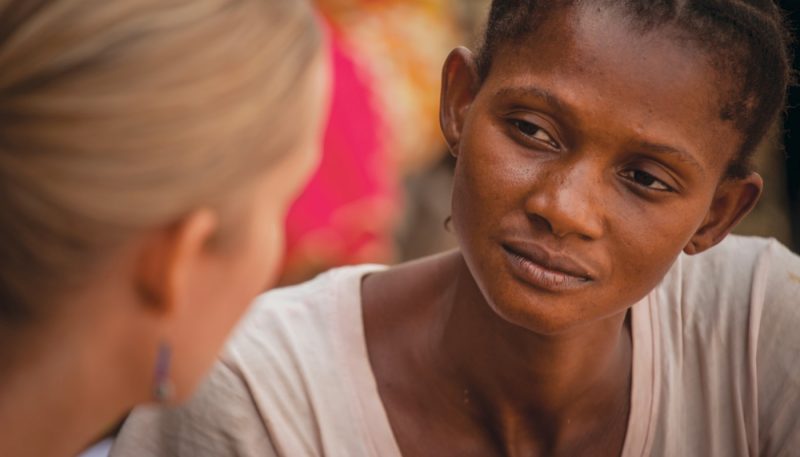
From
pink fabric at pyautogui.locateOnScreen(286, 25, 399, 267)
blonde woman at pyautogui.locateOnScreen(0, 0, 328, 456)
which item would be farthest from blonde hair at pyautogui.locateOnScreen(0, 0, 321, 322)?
pink fabric at pyautogui.locateOnScreen(286, 25, 399, 267)

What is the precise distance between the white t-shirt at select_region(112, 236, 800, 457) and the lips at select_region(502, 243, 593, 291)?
452 mm

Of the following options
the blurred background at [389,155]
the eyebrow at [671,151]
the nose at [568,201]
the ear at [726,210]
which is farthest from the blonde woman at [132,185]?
the blurred background at [389,155]

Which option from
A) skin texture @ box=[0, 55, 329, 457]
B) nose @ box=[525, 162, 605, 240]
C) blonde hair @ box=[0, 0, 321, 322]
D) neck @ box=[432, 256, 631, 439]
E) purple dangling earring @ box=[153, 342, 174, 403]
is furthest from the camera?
neck @ box=[432, 256, 631, 439]

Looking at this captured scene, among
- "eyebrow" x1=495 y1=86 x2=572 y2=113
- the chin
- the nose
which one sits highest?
"eyebrow" x1=495 y1=86 x2=572 y2=113

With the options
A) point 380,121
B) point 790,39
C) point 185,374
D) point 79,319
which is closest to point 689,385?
point 790,39

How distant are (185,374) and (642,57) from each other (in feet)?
2.88

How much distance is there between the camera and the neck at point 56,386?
54.6 inches

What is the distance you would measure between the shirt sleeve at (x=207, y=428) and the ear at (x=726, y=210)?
87 cm

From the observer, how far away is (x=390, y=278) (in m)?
2.26

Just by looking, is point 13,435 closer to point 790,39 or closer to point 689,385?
point 689,385

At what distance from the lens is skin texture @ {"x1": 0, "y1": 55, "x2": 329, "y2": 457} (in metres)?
1.37

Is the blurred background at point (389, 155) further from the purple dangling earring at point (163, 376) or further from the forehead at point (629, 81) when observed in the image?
the purple dangling earring at point (163, 376)

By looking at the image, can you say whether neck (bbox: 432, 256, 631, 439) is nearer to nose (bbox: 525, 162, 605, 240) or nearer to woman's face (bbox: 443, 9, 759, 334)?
woman's face (bbox: 443, 9, 759, 334)

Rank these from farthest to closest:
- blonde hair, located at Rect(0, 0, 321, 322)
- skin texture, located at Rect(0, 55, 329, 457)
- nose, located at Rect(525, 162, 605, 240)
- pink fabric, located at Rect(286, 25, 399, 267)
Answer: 1. pink fabric, located at Rect(286, 25, 399, 267)
2. nose, located at Rect(525, 162, 605, 240)
3. skin texture, located at Rect(0, 55, 329, 457)
4. blonde hair, located at Rect(0, 0, 321, 322)
